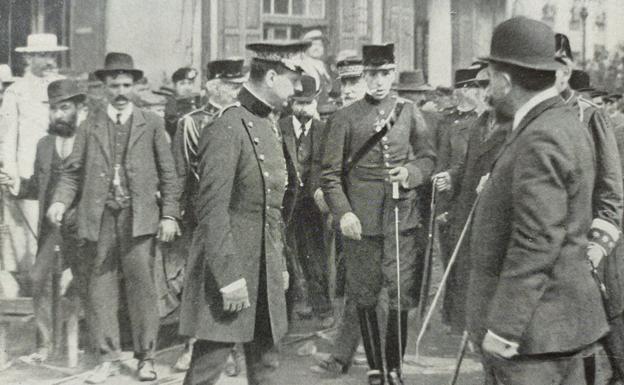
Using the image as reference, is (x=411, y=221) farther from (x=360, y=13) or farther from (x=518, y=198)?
(x=360, y=13)

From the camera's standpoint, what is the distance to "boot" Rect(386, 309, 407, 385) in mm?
5250

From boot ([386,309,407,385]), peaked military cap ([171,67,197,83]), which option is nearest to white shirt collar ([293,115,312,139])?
peaked military cap ([171,67,197,83])

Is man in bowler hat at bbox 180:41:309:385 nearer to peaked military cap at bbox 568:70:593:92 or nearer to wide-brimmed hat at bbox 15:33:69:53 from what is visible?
peaked military cap at bbox 568:70:593:92

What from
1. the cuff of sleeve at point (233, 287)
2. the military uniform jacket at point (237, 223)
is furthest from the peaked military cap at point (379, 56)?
the cuff of sleeve at point (233, 287)

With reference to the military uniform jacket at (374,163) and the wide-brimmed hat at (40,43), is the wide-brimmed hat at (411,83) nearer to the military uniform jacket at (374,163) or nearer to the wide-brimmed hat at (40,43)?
the military uniform jacket at (374,163)

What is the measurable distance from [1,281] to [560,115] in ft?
15.0

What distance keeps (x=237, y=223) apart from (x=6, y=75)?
3.68 m

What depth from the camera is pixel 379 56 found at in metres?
5.30

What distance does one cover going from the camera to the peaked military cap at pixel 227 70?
237 inches

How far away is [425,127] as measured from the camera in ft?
18.0

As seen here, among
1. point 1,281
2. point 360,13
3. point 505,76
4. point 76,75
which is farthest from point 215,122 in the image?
point 360,13

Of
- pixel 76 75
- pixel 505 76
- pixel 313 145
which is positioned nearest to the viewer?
pixel 505 76

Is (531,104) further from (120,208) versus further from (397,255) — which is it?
(120,208)

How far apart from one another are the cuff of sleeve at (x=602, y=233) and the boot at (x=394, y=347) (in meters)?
1.50
